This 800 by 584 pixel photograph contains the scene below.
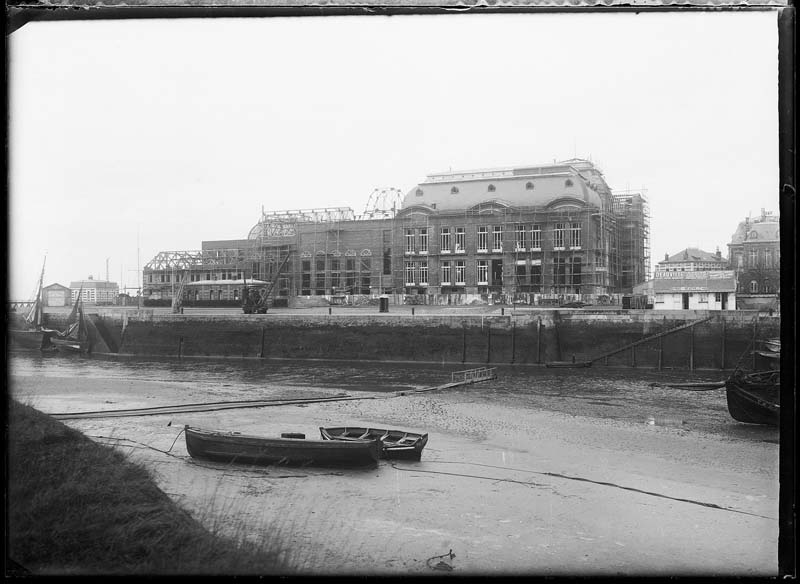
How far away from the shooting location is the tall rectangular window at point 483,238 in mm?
45281

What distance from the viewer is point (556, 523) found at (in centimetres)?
915

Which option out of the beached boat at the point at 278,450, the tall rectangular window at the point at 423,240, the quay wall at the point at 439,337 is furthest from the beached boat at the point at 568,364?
the beached boat at the point at 278,450

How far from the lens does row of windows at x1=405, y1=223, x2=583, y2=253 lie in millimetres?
42500

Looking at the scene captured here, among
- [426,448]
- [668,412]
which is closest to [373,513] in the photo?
[426,448]

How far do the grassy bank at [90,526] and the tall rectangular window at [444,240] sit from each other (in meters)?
40.7

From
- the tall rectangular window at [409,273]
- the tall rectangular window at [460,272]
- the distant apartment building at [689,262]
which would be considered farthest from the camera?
the tall rectangular window at [409,273]

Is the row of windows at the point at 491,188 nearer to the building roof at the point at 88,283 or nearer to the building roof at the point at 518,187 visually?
the building roof at the point at 518,187

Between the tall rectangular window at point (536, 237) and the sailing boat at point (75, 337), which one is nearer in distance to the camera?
the sailing boat at point (75, 337)

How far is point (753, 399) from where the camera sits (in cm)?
1809

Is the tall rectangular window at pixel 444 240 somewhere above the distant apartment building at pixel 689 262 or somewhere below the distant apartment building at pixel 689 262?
above

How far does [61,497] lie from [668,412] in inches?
760

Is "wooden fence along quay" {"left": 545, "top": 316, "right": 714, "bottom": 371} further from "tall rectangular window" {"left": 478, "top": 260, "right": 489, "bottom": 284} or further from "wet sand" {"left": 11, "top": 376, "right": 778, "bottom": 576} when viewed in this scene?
"tall rectangular window" {"left": 478, "top": 260, "right": 489, "bottom": 284}

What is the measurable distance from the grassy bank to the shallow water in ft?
43.6

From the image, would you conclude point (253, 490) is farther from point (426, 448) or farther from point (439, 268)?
point (439, 268)
